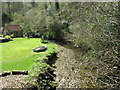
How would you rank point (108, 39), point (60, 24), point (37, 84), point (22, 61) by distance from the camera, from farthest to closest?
1. point (60, 24)
2. point (22, 61)
3. point (37, 84)
4. point (108, 39)

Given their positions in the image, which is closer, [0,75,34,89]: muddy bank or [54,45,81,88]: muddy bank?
[0,75,34,89]: muddy bank

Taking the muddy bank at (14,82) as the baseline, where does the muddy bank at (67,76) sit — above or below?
below

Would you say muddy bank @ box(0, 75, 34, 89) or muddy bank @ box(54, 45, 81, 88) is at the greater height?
muddy bank @ box(0, 75, 34, 89)

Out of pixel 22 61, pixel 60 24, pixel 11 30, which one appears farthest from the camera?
pixel 11 30

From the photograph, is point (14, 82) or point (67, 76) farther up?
point (14, 82)

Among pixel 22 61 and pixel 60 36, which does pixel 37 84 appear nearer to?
A: pixel 22 61

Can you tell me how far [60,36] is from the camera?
27.7m

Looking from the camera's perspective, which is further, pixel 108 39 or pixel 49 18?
pixel 49 18

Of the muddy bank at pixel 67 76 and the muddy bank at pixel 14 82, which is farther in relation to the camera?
the muddy bank at pixel 67 76

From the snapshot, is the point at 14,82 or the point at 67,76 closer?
the point at 14,82

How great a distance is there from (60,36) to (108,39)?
22717mm

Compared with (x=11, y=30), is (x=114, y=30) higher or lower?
higher

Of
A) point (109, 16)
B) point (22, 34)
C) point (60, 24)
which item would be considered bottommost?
point (22, 34)

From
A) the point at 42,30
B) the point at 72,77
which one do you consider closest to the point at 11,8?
the point at 42,30
